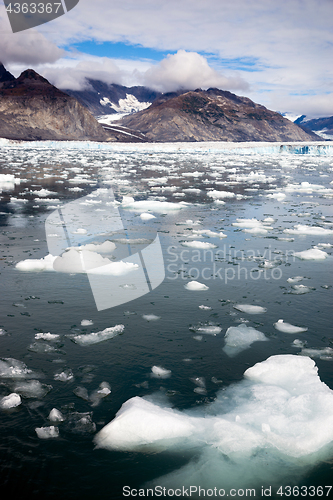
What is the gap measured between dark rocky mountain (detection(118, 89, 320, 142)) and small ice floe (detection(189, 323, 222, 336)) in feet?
497

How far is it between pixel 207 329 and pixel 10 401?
2.00 metres

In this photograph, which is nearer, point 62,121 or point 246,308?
point 246,308

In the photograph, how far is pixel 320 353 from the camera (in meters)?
3.76

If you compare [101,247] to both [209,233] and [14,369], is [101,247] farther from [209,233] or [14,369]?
[14,369]

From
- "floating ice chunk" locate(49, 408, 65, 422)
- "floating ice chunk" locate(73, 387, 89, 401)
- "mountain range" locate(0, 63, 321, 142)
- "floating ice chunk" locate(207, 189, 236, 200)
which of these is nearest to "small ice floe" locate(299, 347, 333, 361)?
"floating ice chunk" locate(73, 387, 89, 401)

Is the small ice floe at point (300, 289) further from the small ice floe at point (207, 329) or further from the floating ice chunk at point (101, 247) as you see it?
the floating ice chunk at point (101, 247)

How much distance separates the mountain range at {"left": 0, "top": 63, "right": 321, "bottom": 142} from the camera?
3976 inches

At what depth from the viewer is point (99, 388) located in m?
3.17

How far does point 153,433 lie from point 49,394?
2.99 ft

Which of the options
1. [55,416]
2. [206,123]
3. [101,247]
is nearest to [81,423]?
[55,416]

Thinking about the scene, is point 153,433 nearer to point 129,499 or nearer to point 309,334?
point 129,499

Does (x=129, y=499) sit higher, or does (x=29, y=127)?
(x=29, y=127)

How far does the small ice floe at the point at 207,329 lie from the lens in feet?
13.4

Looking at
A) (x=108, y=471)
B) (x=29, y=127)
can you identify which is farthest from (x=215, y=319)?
(x=29, y=127)
